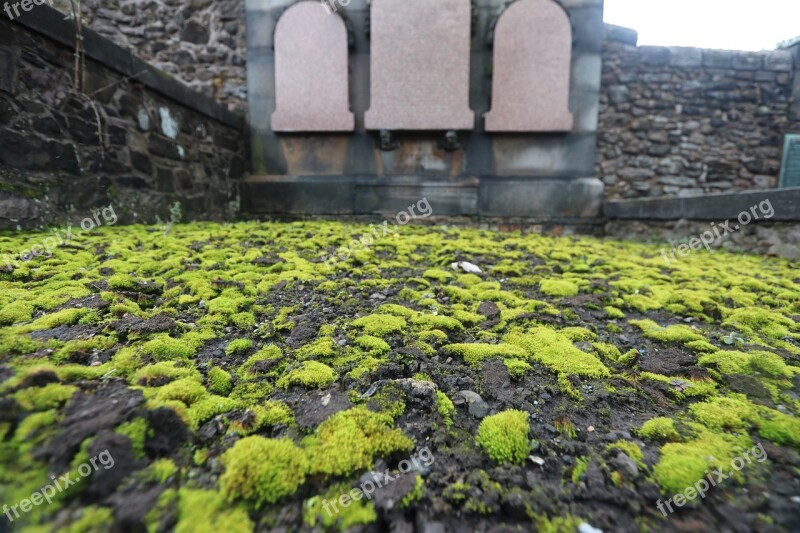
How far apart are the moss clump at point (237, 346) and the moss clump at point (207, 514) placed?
86cm

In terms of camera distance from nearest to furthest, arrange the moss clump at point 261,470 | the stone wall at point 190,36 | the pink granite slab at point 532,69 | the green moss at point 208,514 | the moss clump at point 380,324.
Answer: the green moss at point 208,514 → the moss clump at point 261,470 → the moss clump at point 380,324 → the pink granite slab at point 532,69 → the stone wall at point 190,36

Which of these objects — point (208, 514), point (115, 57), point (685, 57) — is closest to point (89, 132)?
point (115, 57)

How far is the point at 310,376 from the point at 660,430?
4.48ft

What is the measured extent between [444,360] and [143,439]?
1230 mm

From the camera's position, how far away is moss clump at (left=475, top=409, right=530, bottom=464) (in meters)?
1.18

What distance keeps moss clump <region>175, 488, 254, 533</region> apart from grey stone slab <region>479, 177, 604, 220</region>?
5845 mm

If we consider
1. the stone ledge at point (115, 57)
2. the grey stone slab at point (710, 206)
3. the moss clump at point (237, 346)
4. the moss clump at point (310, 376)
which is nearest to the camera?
the moss clump at point (310, 376)

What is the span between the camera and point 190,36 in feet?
20.5

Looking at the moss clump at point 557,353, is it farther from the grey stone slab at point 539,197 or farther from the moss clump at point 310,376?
the grey stone slab at point 539,197

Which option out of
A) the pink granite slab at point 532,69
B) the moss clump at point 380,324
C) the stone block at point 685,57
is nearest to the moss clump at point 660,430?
the moss clump at point 380,324

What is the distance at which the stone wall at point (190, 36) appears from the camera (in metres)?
6.14

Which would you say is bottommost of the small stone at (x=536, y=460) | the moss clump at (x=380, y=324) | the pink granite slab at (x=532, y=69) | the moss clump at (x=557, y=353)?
the small stone at (x=536, y=460)

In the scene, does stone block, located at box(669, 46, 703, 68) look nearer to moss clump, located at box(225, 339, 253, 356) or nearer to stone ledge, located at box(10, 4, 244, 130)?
stone ledge, located at box(10, 4, 244, 130)

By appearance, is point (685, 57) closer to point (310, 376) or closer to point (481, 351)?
point (481, 351)
